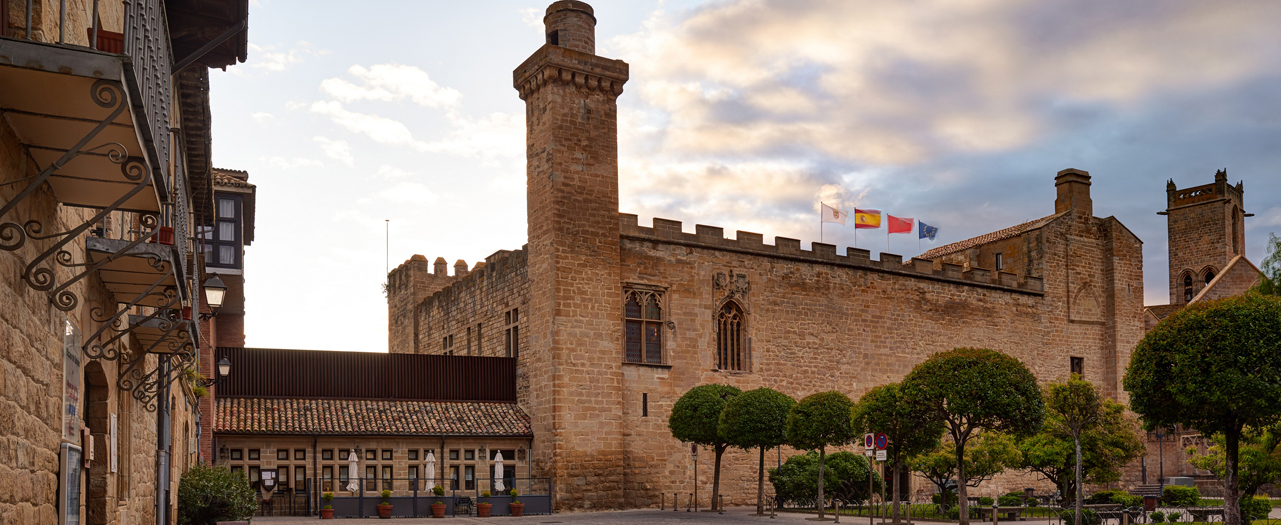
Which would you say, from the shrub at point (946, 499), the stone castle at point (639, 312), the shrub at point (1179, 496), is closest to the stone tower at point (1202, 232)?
the stone castle at point (639, 312)

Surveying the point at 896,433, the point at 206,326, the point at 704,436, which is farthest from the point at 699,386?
the point at 206,326

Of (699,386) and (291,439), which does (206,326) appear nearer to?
(291,439)

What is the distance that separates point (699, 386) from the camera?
32688 mm

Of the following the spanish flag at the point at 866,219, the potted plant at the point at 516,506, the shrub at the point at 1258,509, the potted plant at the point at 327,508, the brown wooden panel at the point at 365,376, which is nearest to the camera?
the shrub at the point at 1258,509

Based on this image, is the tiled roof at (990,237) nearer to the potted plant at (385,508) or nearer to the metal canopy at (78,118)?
the potted plant at (385,508)

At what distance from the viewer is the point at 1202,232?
217 feet

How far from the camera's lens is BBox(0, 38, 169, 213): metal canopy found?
471 cm

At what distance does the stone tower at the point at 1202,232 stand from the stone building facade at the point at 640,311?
27.4 meters

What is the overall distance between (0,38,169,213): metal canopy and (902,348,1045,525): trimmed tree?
19.7 meters

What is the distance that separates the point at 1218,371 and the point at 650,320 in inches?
734

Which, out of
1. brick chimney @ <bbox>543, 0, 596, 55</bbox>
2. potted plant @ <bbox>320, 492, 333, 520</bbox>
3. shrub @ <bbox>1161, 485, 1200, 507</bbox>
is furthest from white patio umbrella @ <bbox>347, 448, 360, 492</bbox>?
shrub @ <bbox>1161, 485, 1200, 507</bbox>

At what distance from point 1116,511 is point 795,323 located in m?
12.8

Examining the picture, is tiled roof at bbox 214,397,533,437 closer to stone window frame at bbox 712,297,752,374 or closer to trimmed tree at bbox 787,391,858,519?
stone window frame at bbox 712,297,752,374

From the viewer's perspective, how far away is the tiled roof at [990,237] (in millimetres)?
45719
